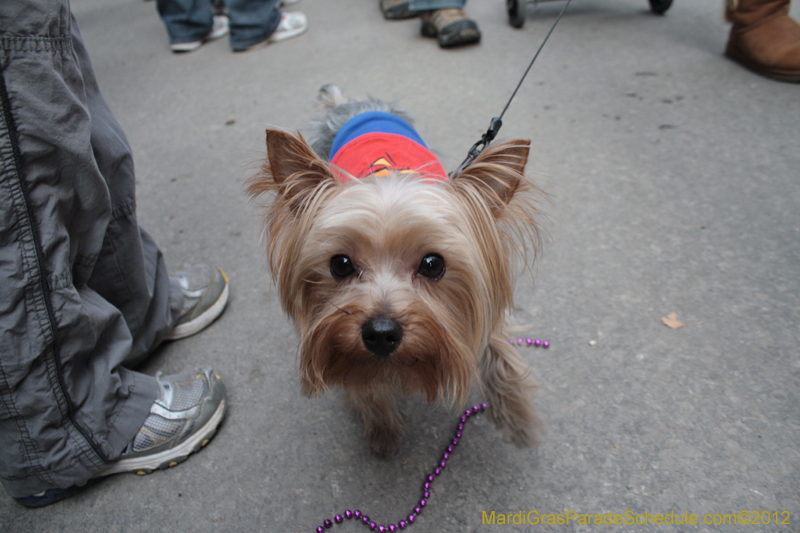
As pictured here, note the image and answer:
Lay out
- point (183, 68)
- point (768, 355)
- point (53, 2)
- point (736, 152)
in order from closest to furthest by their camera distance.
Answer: point (53, 2), point (768, 355), point (736, 152), point (183, 68)

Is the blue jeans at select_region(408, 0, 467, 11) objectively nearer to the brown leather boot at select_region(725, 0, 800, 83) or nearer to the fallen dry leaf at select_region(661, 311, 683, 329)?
the brown leather boot at select_region(725, 0, 800, 83)

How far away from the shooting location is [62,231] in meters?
1.56

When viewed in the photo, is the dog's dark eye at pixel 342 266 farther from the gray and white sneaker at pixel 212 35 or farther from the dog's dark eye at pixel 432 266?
the gray and white sneaker at pixel 212 35

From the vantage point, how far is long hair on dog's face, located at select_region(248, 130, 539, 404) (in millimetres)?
1470

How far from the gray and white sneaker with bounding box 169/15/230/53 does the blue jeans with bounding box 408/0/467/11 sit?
2477 mm

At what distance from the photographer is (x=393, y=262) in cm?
153

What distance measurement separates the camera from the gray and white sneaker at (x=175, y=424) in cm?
181

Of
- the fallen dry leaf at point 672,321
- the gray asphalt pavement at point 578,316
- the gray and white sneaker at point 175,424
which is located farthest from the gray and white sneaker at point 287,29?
the fallen dry leaf at point 672,321

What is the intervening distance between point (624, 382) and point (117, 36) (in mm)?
7556

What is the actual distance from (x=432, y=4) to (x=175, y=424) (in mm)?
4845

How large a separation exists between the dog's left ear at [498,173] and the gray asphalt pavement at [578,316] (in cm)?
8

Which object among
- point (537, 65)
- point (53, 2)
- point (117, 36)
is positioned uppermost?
point (53, 2)

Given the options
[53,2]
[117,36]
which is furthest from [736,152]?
[117,36]

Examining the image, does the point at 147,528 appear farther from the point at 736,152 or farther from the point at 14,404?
the point at 736,152
